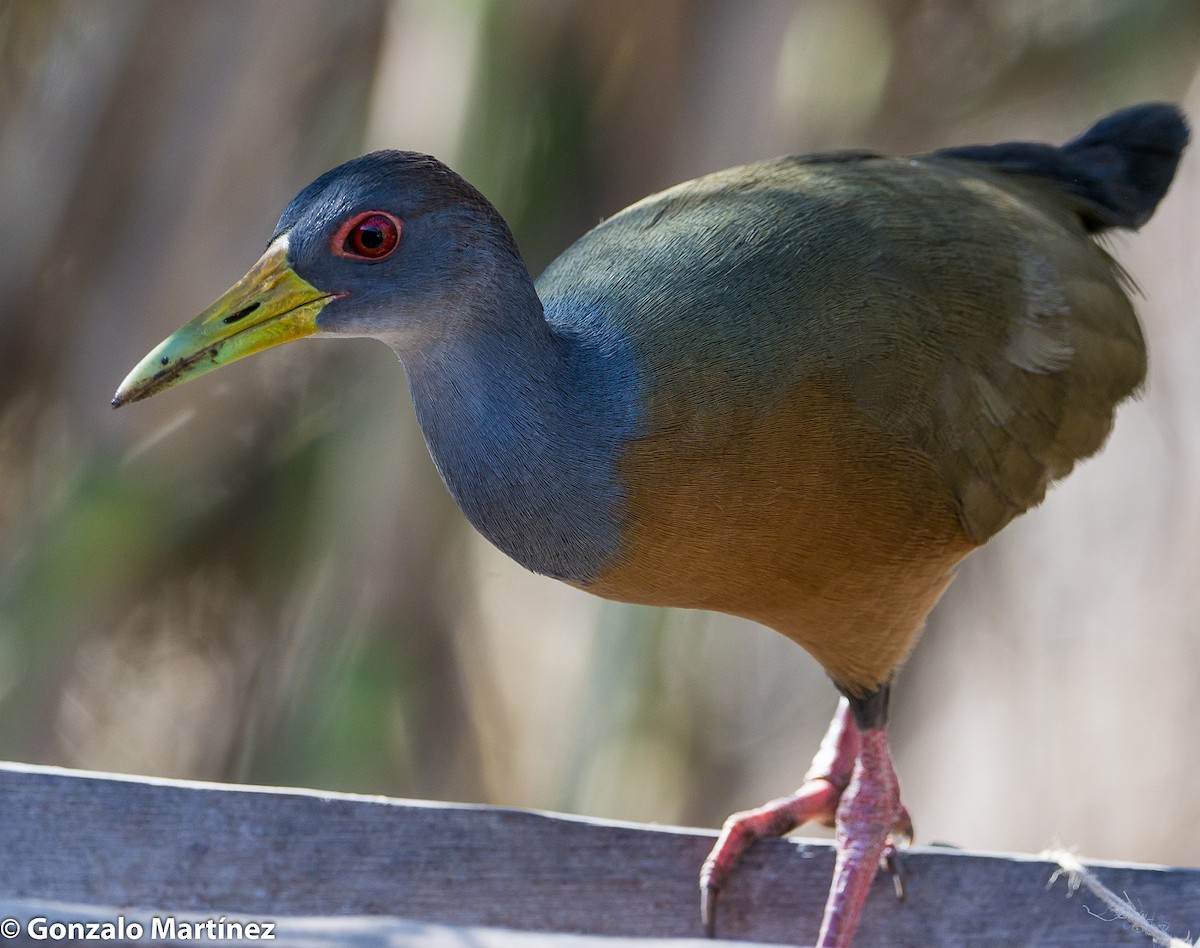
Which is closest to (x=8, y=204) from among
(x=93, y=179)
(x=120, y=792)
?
(x=93, y=179)

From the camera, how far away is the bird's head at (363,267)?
2.29m

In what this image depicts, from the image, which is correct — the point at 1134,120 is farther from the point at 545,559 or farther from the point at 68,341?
the point at 68,341

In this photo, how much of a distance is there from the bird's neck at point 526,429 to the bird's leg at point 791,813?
78 cm

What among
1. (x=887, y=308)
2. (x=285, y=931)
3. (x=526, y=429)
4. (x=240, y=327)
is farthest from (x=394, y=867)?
(x=887, y=308)

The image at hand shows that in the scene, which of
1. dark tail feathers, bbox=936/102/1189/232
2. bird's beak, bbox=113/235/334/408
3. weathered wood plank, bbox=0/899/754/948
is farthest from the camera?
dark tail feathers, bbox=936/102/1189/232

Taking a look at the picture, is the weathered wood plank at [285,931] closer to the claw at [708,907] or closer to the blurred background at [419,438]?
the claw at [708,907]

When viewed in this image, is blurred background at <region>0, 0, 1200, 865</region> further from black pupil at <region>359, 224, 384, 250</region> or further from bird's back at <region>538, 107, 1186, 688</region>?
black pupil at <region>359, 224, 384, 250</region>

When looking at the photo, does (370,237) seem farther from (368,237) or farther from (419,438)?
(419,438)

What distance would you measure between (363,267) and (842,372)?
0.88 metres

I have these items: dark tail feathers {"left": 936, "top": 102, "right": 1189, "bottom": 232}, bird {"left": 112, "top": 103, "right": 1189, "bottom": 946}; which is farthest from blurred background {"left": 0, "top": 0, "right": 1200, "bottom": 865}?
bird {"left": 112, "top": 103, "right": 1189, "bottom": 946}

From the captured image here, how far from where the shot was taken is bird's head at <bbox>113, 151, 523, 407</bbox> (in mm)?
2285

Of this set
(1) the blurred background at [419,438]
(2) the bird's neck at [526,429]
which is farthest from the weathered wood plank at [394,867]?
(1) the blurred background at [419,438]

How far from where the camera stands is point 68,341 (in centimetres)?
474

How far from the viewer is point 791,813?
10.9ft
